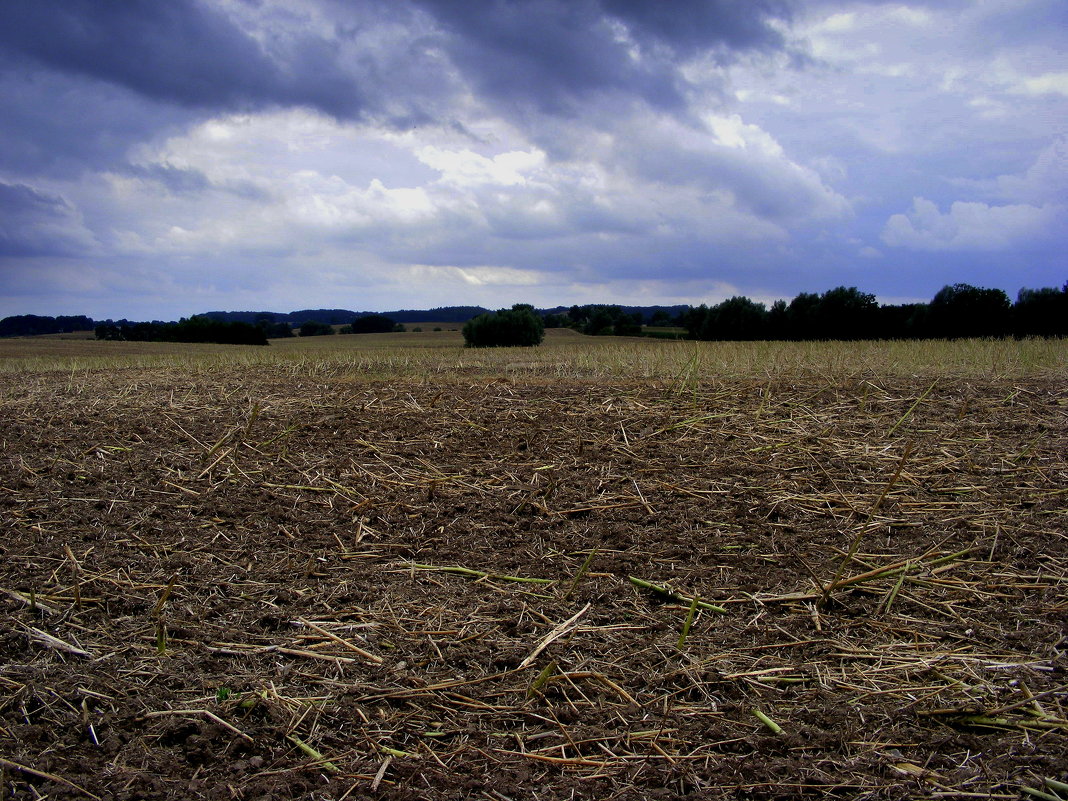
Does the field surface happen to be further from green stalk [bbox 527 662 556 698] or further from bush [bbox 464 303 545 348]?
bush [bbox 464 303 545 348]

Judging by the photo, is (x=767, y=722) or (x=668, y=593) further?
(x=668, y=593)

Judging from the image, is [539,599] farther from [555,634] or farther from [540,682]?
[540,682]

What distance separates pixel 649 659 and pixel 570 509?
1607 millimetres

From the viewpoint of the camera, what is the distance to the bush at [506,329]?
137ft

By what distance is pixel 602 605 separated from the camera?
352cm

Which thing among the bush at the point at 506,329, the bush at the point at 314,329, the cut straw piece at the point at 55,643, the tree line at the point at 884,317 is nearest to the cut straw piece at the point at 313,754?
the cut straw piece at the point at 55,643

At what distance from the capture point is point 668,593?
11.7ft

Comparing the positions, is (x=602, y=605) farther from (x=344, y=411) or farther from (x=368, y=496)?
(x=344, y=411)

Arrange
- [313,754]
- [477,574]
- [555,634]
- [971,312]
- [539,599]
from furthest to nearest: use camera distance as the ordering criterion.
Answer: [971,312]
[477,574]
[539,599]
[555,634]
[313,754]

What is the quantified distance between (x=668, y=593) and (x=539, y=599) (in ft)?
2.15

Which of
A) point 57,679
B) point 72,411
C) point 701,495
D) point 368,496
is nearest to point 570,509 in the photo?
point 701,495

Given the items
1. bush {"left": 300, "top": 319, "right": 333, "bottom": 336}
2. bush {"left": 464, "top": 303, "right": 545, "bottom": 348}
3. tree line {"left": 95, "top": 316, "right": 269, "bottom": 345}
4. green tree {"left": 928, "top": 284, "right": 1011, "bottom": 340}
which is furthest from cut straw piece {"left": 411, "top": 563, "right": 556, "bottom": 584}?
bush {"left": 300, "top": 319, "right": 333, "bottom": 336}

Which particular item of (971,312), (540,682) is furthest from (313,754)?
(971,312)

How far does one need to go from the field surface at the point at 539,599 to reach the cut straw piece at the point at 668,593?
0.03 meters
